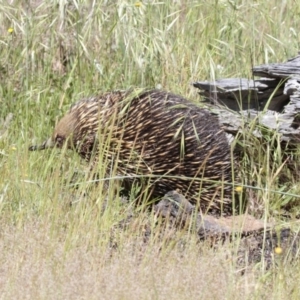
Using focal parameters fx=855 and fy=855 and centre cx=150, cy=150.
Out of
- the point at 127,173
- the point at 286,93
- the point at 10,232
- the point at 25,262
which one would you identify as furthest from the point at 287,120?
the point at 25,262

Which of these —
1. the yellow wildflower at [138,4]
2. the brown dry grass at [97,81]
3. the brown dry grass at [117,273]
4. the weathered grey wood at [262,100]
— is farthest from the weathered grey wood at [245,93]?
the brown dry grass at [117,273]

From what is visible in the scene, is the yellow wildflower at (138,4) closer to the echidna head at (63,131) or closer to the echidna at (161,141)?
the echidna at (161,141)

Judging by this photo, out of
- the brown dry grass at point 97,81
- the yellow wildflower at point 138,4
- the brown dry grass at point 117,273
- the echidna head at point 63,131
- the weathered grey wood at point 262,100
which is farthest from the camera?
the yellow wildflower at point 138,4

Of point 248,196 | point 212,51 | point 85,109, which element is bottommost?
point 248,196

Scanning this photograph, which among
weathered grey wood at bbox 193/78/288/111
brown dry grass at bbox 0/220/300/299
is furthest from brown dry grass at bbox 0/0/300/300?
weathered grey wood at bbox 193/78/288/111

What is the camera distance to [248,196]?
4145mm

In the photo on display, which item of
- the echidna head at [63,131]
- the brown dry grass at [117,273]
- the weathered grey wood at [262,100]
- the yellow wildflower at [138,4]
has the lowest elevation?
the brown dry grass at [117,273]

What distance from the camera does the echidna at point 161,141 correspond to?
4332 millimetres

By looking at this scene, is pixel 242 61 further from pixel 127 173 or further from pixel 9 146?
pixel 9 146

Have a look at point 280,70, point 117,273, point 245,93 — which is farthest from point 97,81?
point 117,273

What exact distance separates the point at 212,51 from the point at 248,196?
3.62 ft

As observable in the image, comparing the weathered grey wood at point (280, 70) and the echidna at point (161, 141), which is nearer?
the weathered grey wood at point (280, 70)

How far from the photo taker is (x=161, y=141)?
4.40m

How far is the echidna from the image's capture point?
14.2 ft
